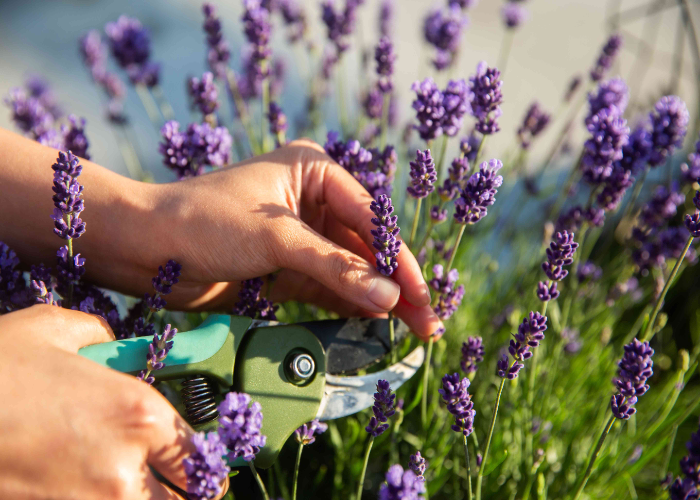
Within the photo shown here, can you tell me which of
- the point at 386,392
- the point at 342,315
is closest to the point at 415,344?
the point at 342,315

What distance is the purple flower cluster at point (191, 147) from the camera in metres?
1.29

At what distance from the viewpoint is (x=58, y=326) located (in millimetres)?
862

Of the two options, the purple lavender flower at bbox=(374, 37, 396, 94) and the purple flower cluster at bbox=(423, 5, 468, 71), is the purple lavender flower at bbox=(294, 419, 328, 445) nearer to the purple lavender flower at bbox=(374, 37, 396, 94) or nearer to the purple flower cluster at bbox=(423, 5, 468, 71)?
the purple lavender flower at bbox=(374, 37, 396, 94)

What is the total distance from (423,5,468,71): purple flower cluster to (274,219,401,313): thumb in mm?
1128

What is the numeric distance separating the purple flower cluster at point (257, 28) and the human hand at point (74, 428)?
4.17ft

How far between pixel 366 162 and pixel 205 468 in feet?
2.98

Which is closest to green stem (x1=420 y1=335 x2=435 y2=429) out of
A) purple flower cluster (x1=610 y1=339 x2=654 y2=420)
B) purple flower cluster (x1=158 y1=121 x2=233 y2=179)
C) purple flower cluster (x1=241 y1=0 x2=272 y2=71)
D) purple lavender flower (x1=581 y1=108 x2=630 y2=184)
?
purple flower cluster (x1=610 y1=339 x2=654 y2=420)

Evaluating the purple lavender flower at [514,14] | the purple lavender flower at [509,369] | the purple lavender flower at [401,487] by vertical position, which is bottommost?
the purple lavender flower at [401,487]

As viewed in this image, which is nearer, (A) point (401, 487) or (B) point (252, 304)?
(A) point (401, 487)

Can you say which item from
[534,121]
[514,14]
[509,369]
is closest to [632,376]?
[509,369]

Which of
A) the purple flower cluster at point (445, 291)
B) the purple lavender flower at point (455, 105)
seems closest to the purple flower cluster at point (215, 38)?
the purple lavender flower at point (455, 105)

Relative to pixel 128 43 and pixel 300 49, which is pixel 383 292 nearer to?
pixel 128 43

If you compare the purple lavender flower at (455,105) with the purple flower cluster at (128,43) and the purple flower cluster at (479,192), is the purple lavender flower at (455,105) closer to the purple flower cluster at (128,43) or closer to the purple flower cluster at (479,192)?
the purple flower cluster at (479,192)

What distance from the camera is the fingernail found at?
1069 millimetres
